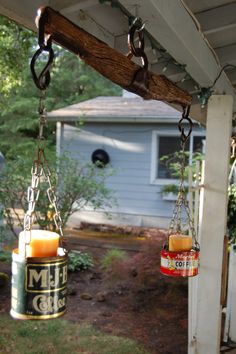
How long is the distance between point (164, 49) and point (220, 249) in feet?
4.71

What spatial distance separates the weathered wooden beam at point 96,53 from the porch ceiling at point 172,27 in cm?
18

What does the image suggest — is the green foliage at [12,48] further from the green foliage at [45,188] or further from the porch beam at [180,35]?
the porch beam at [180,35]

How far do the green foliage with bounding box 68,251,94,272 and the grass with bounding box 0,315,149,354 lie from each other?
1777mm

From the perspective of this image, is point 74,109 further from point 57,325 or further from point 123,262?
point 57,325

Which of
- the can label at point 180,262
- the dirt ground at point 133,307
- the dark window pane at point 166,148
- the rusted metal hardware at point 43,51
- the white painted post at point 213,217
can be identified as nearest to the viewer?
the rusted metal hardware at point 43,51

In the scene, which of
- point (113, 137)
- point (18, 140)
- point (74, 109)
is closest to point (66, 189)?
point (113, 137)

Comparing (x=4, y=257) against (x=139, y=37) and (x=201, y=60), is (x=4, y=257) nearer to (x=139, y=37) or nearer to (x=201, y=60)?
(x=201, y=60)

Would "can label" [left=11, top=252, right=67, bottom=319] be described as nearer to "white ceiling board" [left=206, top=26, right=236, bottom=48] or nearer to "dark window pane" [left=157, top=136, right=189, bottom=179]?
"white ceiling board" [left=206, top=26, right=236, bottom=48]

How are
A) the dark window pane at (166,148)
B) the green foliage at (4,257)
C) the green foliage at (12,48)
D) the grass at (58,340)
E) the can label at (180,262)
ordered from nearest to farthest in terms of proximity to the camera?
1. the can label at (180,262)
2. the grass at (58,340)
3. the green foliage at (4,257)
4. the green foliage at (12,48)
5. the dark window pane at (166,148)

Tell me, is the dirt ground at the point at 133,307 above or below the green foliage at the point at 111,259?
below

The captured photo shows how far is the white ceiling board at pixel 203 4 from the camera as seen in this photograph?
1948 mm

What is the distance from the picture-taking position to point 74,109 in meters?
10.4

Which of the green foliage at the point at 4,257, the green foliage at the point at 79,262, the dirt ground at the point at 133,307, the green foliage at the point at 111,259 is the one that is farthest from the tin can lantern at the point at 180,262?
the green foliage at the point at 111,259

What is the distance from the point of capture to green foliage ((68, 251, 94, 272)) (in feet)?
20.7
